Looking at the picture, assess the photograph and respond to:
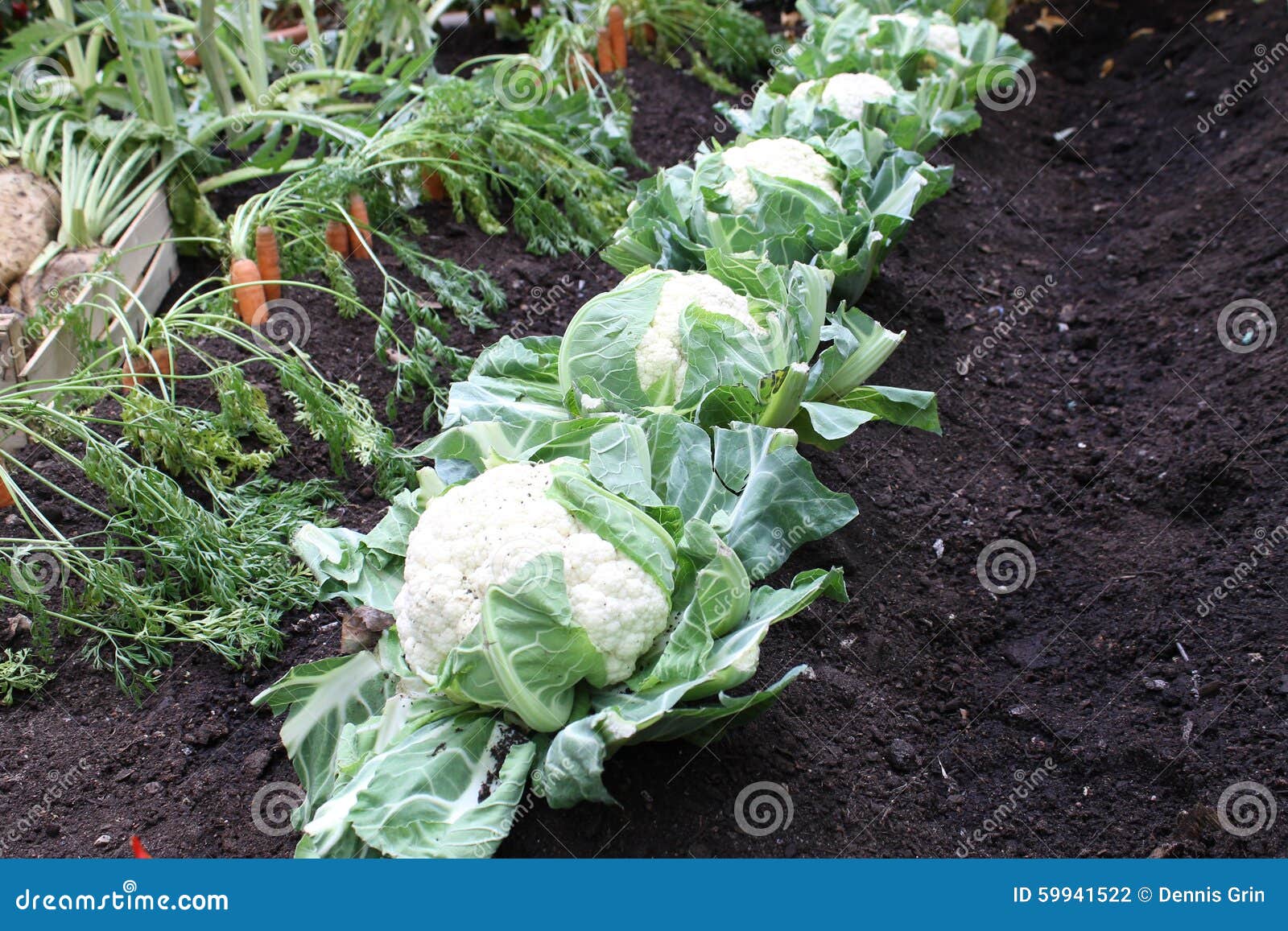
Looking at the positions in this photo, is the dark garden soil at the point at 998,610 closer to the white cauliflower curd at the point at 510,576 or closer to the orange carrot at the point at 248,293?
the orange carrot at the point at 248,293

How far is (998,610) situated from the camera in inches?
138

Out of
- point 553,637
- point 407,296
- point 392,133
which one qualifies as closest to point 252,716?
point 553,637

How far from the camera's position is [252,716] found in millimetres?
3041

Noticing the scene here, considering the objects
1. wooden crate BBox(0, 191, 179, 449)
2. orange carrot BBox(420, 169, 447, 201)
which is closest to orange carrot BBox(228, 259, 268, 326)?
Result: wooden crate BBox(0, 191, 179, 449)

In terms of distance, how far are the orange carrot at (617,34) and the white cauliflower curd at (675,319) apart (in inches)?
155

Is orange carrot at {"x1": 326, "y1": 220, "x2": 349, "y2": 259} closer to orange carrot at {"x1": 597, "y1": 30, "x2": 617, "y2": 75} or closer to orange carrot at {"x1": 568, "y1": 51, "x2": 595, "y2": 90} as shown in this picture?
orange carrot at {"x1": 568, "y1": 51, "x2": 595, "y2": 90}

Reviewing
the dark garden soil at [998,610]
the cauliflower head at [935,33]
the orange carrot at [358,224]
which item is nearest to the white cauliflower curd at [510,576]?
the dark garden soil at [998,610]

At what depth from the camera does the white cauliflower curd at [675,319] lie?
3.14 m

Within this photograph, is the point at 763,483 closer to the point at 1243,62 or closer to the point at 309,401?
the point at 309,401

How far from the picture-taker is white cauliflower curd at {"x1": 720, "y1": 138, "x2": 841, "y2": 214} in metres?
4.12

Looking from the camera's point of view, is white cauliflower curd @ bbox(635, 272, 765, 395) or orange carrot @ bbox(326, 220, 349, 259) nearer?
white cauliflower curd @ bbox(635, 272, 765, 395)

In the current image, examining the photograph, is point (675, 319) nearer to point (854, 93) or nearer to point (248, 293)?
point (248, 293)

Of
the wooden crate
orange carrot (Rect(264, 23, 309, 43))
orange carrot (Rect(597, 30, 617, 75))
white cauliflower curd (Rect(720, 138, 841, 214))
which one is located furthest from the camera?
orange carrot (Rect(597, 30, 617, 75))

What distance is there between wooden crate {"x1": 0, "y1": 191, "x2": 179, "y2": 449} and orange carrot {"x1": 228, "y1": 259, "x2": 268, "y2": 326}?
1.08 ft
